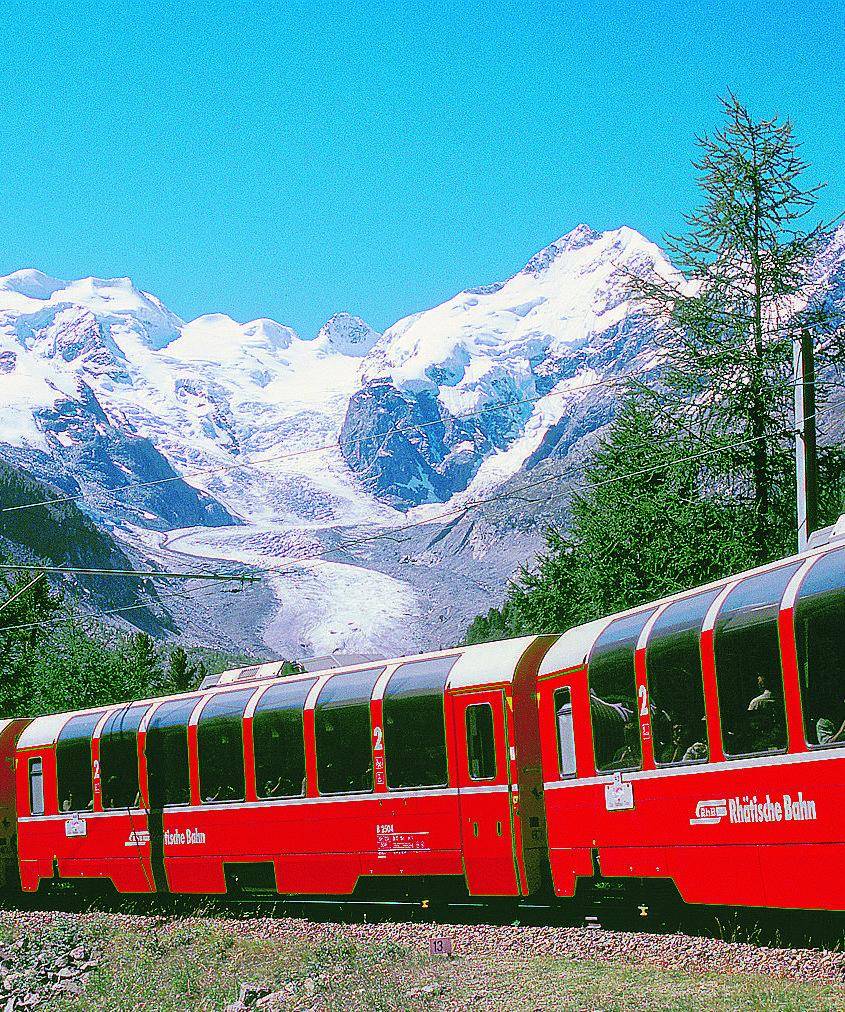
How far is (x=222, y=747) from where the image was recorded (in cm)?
2397

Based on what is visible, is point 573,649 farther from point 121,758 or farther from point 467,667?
point 121,758

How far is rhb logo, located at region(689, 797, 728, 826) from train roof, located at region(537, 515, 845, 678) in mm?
2318

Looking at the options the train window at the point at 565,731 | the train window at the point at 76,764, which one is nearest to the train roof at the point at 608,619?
the train window at the point at 565,731

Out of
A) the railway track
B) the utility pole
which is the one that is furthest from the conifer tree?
the railway track

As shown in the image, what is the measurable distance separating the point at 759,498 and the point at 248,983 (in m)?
17.7

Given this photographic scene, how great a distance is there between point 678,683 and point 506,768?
492 cm

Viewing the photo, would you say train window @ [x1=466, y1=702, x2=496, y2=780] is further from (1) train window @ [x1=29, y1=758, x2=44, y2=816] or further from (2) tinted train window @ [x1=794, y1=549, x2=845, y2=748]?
(1) train window @ [x1=29, y1=758, x2=44, y2=816]

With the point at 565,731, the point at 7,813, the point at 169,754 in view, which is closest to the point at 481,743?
the point at 565,731

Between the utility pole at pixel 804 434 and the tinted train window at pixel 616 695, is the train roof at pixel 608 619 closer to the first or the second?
the tinted train window at pixel 616 695

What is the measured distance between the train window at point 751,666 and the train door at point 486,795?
5.79 meters

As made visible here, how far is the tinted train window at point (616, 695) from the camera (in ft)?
52.2

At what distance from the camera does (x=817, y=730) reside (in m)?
12.1

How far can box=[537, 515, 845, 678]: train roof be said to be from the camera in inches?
521

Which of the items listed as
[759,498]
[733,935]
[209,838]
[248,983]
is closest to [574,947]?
[733,935]
